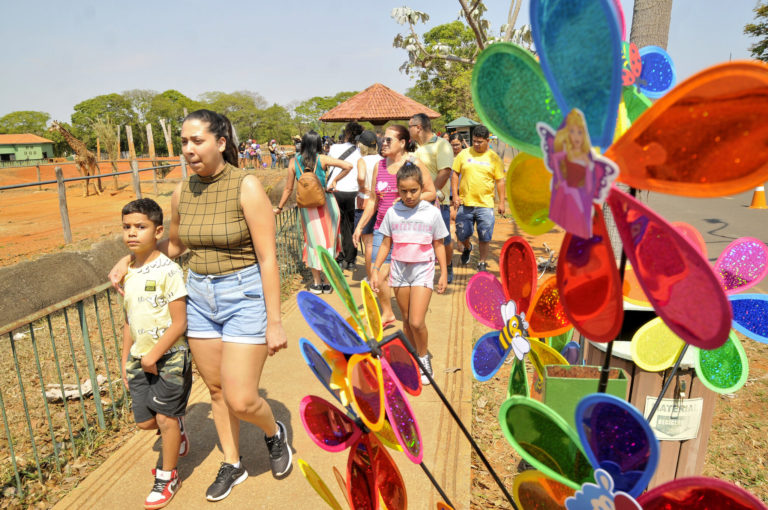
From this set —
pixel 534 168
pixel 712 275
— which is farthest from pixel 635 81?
pixel 712 275

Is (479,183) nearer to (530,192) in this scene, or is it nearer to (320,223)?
(320,223)

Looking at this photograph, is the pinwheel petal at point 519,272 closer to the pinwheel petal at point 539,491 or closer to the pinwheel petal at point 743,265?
the pinwheel petal at point 539,491

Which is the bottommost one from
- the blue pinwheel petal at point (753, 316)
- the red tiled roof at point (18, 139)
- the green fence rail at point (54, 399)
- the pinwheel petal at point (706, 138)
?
the green fence rail at point (54, 399)

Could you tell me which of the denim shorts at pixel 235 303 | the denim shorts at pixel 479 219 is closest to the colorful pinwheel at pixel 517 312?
the denim shorts at pixel 235 303

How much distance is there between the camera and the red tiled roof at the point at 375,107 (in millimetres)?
14156

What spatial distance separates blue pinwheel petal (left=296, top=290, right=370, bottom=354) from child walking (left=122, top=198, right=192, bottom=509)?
135cm

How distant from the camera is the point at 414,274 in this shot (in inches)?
126

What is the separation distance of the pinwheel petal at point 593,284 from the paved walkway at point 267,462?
73.8 inches

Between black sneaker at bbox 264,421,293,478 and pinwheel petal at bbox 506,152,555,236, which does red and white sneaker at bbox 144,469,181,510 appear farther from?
pinwheel petal at bbox 506,152,555,236

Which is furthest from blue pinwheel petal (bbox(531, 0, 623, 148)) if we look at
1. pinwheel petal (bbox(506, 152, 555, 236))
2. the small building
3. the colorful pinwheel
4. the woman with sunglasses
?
the small building

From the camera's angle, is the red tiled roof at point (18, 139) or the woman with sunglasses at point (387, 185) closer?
the woman with sunglasses at point (387, 185)

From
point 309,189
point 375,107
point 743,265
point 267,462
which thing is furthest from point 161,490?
point 375,107

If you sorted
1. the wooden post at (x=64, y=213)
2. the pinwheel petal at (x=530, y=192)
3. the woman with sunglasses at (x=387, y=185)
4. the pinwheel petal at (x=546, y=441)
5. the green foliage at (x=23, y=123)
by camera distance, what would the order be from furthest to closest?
the green foliage at (x=23, y=123), the wooden post at (x=64, y=213), the woman with sunglasses at (x=387, y=185), the pinwheel petal at (x=530, y=192), the pinwheel petal at (x=546, y=441)

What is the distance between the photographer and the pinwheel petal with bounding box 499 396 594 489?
33.0 inches
